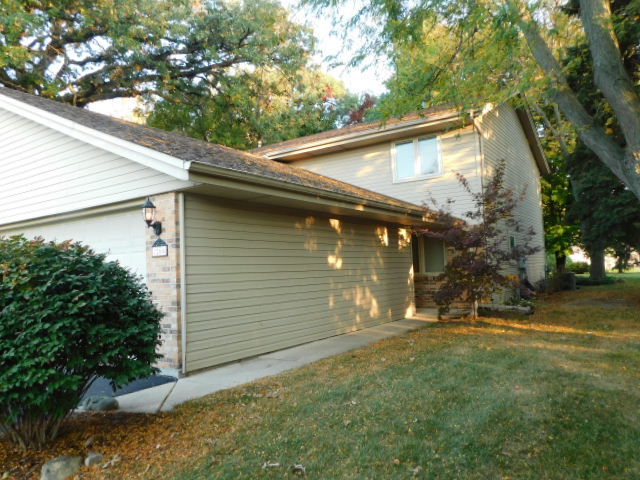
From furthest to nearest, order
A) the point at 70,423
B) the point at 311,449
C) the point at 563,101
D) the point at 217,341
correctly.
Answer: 1. the point at 563,101
2. the point at 217,341
3. the point at 70,423
4. the point at 311,449

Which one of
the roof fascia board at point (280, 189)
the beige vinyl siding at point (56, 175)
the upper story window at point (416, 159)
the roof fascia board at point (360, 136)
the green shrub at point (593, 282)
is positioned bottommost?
the green shrub at point (593, 282)

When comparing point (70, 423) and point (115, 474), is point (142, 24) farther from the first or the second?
point (115, 474)

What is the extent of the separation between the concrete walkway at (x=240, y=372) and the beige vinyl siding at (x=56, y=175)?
2625mm

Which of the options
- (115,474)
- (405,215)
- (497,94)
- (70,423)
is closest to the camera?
(115,474)

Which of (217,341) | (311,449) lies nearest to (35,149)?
(217,341)

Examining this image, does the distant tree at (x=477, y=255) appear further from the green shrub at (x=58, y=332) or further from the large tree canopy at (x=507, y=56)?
the green shrub at (x=58, y=332)

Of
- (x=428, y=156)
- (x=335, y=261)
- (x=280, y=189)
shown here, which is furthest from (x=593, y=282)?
(x=280, y=189)

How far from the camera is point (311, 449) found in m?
3.25

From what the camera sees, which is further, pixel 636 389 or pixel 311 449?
pixel 636 389

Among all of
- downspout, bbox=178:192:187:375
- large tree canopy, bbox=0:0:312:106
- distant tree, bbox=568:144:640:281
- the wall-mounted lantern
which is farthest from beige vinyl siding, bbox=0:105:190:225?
distant tree, bbox=568:144:640:281

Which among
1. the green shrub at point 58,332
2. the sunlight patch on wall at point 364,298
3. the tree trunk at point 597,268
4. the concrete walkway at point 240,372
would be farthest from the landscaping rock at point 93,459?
the tree trunk at point 597,268

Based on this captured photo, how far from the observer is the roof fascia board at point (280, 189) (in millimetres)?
5266

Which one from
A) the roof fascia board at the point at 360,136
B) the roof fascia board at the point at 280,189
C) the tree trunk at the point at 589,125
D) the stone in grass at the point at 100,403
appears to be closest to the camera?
the stone in grass at the point at 100,403

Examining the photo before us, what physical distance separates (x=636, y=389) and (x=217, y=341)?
523 centimetres
